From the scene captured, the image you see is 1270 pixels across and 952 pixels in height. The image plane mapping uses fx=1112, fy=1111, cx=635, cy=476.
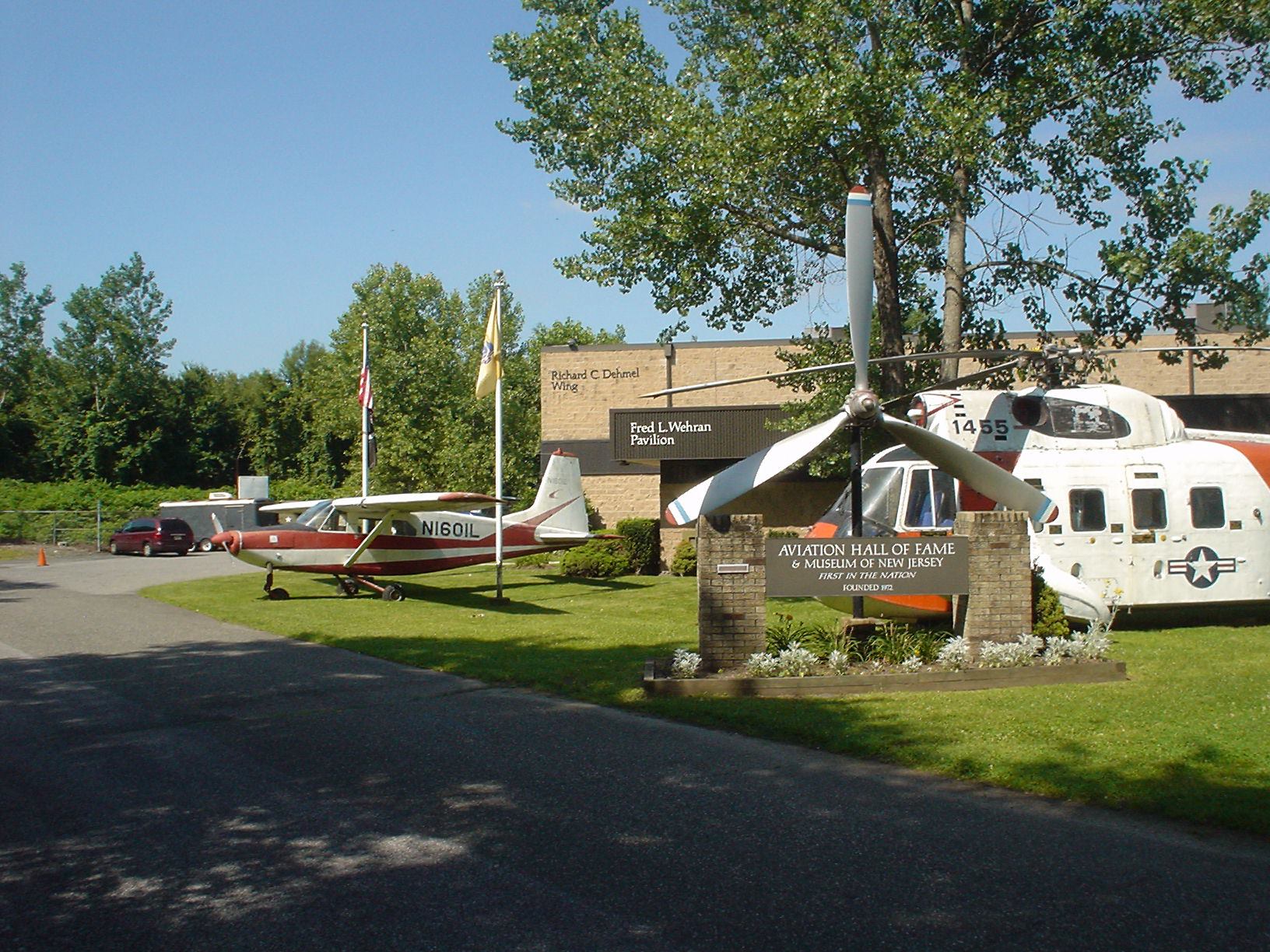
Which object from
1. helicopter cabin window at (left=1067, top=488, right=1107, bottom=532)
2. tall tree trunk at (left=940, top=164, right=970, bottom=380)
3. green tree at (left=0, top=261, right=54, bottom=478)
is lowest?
helicopter cabin window at (left=1067, top=488, right=1107, bottom=532)

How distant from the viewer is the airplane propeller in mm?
11406

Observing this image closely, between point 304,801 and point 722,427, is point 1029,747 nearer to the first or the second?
point 304,801

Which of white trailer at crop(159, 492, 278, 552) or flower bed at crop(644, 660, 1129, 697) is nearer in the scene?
flower bed at crop(644, 660, 1129, 697)

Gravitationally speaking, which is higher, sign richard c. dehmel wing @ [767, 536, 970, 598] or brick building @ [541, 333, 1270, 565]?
brick building @ [541, 333, 1270, 565]

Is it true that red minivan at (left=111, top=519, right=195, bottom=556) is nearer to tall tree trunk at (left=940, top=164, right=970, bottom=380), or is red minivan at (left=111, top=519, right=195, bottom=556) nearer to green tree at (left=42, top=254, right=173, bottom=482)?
green tree at (left=42, top=254, right=173, bottom=482)

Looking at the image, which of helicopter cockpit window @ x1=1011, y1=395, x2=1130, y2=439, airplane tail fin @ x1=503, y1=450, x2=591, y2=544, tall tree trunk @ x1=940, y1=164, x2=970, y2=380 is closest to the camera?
helicopter cockpit window @ x1=1011, y1=395, x2=1130, y2=439

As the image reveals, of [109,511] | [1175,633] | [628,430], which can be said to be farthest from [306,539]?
[109,511]

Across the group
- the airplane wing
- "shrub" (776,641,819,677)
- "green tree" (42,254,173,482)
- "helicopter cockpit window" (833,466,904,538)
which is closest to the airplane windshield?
the airplane wing

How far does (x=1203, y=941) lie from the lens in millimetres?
4715

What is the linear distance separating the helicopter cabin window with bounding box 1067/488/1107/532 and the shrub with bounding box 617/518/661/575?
14899 mm

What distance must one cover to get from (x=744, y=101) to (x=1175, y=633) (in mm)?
12526

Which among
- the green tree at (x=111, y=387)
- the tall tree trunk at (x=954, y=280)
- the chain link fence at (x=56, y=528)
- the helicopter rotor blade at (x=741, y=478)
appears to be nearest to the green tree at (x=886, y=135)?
the tall tree trunk at (x=954, y=280)

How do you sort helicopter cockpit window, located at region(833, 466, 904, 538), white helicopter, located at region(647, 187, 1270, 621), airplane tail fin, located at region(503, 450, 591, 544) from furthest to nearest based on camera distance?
airplane tail fin, located at region(503, 450, 591, 544)
white helicopter, located at region(647, 187, 1270, 621)
helicopter cockpit window, located at region(833, 466, 904, 538)

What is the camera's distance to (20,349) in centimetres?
7444
